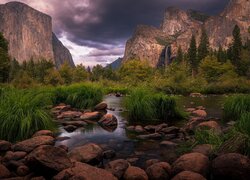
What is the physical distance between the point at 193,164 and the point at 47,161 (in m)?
2.56

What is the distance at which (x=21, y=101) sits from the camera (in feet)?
23.7

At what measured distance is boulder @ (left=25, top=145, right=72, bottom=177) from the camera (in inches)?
177

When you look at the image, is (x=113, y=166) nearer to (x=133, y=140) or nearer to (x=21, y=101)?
(x=133, y=140)

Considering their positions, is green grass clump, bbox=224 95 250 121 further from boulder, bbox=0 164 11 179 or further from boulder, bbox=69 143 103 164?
boulder, bbox=0 164 11 179

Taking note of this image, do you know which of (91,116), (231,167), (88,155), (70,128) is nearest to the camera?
(231,167)

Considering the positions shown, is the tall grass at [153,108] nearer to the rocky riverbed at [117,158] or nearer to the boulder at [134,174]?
the rocky riverbed at [117,158]

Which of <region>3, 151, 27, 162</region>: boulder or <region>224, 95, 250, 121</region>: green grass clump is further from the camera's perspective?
<region>224, 95, 250, 121</region>: green grass clump

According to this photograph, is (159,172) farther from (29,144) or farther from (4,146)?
(4,146)

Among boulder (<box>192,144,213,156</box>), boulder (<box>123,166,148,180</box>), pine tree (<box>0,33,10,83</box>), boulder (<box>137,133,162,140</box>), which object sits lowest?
boulder (<box>123,166,148,180</box>)

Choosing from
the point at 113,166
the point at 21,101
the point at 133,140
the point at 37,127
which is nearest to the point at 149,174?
the point at 113,166

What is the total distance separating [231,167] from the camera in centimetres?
425

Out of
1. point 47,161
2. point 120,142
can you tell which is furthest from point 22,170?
point 120,142

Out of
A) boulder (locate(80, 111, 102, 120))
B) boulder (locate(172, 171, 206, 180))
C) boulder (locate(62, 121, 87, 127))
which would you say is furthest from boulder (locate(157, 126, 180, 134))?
boulder (locate(172, 171, 206, 180))

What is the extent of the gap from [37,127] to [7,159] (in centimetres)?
190
